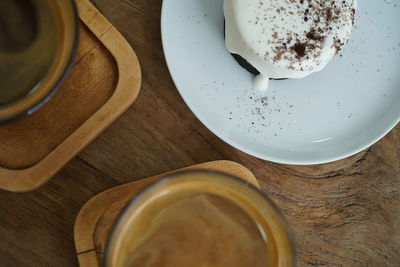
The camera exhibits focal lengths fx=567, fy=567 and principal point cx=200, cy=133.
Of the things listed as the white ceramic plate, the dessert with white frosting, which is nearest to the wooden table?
the white ceramic plate

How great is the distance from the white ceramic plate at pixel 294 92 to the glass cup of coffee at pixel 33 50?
0.20 m

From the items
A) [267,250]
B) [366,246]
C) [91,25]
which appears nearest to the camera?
[267,250]

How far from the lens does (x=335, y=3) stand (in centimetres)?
91

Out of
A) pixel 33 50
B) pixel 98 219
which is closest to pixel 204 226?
pixel 98 219

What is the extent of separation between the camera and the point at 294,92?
0.96m

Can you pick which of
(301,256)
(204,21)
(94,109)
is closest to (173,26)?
(204,21)

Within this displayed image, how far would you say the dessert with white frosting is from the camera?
90cm

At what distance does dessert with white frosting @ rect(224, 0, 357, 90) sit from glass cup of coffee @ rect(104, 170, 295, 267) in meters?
0.28

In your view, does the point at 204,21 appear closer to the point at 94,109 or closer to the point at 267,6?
the point at 267,6

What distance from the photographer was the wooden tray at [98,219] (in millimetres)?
862

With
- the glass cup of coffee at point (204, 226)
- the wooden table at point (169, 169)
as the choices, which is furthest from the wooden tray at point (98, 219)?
the glass cup of coffee at point (204, 226)

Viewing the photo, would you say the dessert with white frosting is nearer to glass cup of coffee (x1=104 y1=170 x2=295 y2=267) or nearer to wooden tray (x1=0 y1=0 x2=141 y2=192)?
wooden tray (x1=0 y1=0 x2=141 y2=192)

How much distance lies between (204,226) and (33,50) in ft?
1.11

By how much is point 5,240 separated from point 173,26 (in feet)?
1.44
